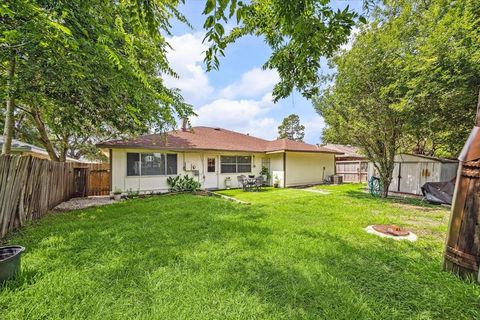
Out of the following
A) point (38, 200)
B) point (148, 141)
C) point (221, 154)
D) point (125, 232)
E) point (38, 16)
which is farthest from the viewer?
point (221, 154)

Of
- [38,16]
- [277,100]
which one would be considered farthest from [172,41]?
[277,100]

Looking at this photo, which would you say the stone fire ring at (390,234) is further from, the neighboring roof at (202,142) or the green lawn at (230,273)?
the neighboring roof at (202,142)

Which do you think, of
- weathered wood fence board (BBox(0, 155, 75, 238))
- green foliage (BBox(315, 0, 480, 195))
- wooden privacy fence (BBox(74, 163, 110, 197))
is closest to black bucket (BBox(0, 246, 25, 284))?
weathered wood fence board (BBox(0, 155, 75, 238))

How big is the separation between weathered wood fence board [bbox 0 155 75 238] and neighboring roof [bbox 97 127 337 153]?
3.29 m

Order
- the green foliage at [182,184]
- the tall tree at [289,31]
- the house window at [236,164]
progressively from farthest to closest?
the house window at [236,164]
the green foliage at [182,184]
the tall tree at [289,31]

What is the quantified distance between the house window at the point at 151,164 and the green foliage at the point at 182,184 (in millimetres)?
441

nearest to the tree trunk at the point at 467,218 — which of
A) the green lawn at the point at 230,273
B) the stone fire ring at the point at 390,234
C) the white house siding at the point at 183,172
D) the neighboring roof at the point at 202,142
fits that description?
the green lawn at the point at 230,273

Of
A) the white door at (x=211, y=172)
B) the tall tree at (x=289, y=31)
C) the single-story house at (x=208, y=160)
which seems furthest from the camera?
the white door at (x=211, y=172)

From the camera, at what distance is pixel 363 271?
10.0 ft

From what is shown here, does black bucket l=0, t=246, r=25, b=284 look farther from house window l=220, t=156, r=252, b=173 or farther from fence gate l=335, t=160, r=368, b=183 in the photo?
fence gate l=335, t=160, r=368, b=183

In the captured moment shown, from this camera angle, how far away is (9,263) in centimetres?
263

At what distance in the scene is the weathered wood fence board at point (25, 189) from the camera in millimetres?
4242

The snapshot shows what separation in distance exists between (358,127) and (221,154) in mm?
7586

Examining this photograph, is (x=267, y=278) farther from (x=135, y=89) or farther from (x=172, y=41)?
(x=172, y=41)
